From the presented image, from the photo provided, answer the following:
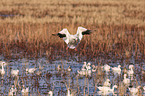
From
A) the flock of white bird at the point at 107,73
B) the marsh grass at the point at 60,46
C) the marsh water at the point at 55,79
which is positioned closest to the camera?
the flock of white bird at the point at 107,73

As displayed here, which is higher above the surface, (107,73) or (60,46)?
(60,46)

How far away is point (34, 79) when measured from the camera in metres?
8.20

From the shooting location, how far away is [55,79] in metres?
8.27

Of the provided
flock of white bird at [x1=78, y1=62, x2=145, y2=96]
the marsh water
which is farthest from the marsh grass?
flock of white bird at [x1=78, y1=62, x2=145, y2=96]

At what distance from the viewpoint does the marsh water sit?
7289mm

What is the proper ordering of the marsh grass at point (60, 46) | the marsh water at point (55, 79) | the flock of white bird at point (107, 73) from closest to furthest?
the flock of white bird at point (107, 73) < the marsh water at point (55, 79) < the marsh grass at point (60, 46)

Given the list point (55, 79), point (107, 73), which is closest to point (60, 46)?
point (107, 73)

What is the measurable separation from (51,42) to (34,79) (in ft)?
15.8

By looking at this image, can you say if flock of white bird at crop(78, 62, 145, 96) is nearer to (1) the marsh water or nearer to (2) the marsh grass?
(1) the marsh water

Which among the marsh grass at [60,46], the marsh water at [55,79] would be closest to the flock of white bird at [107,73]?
the marsh water at [55,79]

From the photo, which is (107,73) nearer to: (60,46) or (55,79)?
(55,79)

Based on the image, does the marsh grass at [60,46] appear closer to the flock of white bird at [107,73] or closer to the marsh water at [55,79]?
the marsh water at [55,79]

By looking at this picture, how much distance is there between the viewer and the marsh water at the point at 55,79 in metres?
7.29

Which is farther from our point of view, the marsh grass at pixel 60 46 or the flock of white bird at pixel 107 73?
the marsh grass at pixel 60 46
